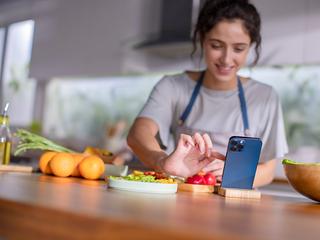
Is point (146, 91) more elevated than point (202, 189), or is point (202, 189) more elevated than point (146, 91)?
point (146, 91)

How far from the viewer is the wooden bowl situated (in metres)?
1.05

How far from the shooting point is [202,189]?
1200 mm

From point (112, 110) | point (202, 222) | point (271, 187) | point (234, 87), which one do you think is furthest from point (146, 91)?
point (202, 222)

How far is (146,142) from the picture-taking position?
64.7 inches

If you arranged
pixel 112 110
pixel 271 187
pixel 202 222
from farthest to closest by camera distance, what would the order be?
pixel 112 110 < pixel 271 187 < pixel 202 222

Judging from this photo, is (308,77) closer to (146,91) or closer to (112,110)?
(146,91)

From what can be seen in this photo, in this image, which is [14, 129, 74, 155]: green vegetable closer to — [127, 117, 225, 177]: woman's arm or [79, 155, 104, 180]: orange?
[79, 155, 104, 180]: orange

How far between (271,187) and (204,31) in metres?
1.14

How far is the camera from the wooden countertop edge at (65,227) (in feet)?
1.52

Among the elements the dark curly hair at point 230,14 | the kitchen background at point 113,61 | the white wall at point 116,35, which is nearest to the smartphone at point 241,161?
the dark curly hair at point 230,14

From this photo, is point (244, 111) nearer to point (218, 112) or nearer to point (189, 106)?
point (218, 112)

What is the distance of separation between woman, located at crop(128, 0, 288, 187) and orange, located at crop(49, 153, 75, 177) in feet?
1.09

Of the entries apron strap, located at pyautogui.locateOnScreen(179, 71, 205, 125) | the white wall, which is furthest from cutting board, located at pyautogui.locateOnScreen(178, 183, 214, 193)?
the white wall

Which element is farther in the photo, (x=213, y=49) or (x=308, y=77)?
(x=308, y=77)
